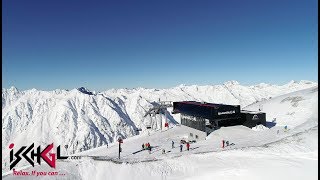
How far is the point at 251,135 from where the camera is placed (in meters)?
57.5

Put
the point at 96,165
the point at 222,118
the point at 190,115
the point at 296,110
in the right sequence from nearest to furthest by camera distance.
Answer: the point at 96,165, the point at 222,118, the point at 190,115, the point at 296,110

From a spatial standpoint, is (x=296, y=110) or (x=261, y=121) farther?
(x=296, y=110)

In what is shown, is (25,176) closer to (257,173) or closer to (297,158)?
(257,173)

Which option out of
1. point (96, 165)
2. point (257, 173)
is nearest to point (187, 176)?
point (257, 173)

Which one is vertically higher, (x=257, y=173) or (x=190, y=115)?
(x=190, y=115)

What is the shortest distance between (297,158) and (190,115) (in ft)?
123

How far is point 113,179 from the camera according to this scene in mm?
36031

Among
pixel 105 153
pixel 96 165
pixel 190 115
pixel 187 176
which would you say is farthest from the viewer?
pixel 190 115

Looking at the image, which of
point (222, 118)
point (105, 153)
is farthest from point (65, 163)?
point (222, 118)

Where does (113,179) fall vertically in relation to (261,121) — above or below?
below

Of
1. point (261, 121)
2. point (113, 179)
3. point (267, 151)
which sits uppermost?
point (261, 121)

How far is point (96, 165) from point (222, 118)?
3290cm

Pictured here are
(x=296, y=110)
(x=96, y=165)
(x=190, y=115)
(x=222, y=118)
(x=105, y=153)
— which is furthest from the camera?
(x=296, y=110)

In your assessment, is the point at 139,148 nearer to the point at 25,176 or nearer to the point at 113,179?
the point at 113,179
